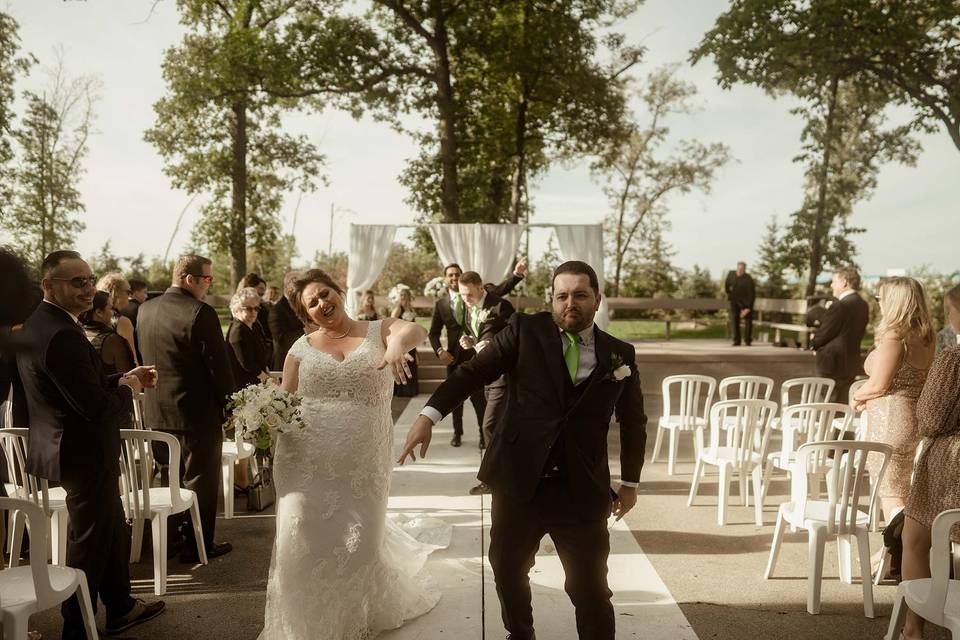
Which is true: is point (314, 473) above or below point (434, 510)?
above

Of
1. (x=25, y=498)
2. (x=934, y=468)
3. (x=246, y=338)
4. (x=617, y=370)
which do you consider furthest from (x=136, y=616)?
(x=934, y=468)

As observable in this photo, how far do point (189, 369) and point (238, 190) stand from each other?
1568cm

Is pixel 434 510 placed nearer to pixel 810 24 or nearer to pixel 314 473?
pixel 314 473

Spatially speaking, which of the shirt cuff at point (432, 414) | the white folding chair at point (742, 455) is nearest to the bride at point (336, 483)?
the shirt cuff at point (432, 414)

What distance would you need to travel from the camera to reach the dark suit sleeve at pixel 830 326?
22.0 ft

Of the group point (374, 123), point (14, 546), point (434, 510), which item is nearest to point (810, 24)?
point (374, 123)

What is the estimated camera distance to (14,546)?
12.3 feet

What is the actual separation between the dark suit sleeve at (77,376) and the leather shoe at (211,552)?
1.53 m

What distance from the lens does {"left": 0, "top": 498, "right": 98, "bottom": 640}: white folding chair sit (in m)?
2.49

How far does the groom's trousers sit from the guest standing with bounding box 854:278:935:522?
228cm

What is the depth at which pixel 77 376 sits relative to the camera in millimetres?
2939

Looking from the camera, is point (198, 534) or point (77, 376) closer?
point (77, 376)

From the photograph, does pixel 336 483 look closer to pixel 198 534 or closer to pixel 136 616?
pixel 136 616

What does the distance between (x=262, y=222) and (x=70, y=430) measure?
1768 cm
